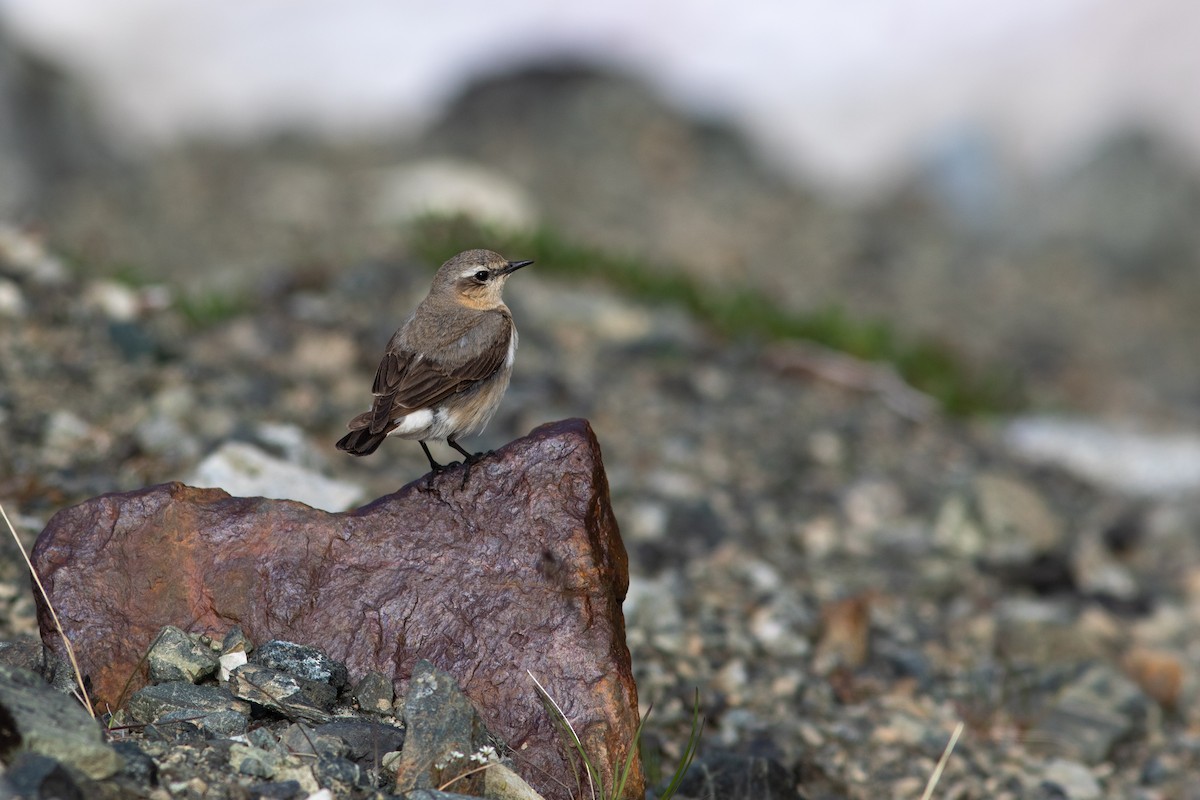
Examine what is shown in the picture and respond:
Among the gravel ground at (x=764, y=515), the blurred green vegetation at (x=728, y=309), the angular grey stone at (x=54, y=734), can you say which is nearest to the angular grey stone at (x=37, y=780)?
Result: the angular grey stone at (x=54, y=734)

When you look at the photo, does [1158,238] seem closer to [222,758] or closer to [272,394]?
[272,394]

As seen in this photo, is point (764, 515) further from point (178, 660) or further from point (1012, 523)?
point (178, 660)

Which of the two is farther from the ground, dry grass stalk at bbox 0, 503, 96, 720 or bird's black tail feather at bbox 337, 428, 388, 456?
bird's black tail feather at bbox 337, 428, 388, 456

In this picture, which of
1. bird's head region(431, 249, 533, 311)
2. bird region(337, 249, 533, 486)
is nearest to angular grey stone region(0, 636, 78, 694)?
bird region(337, 249, 533, 486)

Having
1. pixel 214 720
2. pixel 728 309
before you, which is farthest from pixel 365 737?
pixel 728 309

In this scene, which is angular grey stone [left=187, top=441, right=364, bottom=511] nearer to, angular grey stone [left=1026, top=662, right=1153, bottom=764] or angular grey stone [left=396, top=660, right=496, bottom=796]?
angular grey stone [left=396, top=660, right=496, bottom=796]

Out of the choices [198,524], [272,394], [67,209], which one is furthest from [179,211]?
[198,524]
